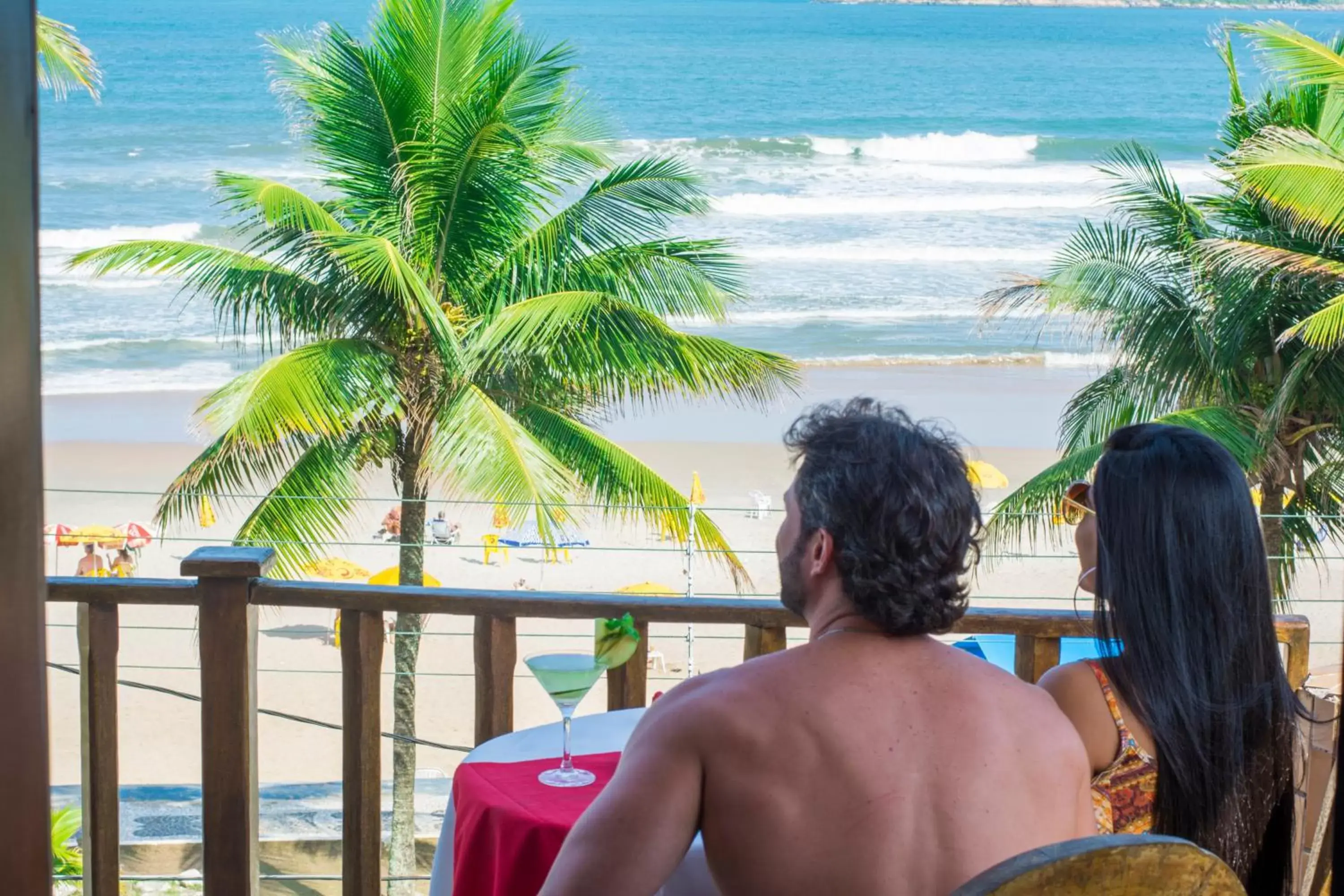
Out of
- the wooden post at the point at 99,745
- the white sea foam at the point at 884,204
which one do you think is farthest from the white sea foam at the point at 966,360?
the wooden post at the point at 99,745

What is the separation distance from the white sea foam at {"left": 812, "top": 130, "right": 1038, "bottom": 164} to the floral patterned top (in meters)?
35.0

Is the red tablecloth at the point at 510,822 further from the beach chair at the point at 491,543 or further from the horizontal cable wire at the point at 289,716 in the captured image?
the beach chair at the point at 491,543

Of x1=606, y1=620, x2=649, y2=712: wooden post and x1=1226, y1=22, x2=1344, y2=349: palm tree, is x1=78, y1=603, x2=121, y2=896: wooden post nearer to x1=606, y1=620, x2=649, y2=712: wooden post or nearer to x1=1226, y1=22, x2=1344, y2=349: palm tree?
x1=606, y1=620, x2=649, y2=712: wooden post

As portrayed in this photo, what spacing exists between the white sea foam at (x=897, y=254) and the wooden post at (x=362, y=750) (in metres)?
24.7

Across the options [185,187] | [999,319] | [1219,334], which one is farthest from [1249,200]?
[185,187]

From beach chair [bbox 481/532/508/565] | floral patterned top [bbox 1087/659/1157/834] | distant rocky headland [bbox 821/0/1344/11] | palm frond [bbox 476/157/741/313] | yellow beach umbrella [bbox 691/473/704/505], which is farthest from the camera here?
distant rocky headland [bbox 821/0/1344/11]

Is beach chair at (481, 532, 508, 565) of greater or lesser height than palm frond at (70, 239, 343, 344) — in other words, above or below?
below

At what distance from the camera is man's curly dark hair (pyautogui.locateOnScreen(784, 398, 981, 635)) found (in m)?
1.40

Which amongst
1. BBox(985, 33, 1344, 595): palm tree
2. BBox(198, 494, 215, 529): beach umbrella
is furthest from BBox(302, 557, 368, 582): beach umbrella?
BBox(985, 33, 1344, 595): palm tree

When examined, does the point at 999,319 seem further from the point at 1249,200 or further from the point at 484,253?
the point at 484,253

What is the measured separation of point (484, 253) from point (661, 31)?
47.1m

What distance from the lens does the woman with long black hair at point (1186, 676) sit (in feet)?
5.57

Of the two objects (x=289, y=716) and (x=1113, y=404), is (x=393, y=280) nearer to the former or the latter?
(x=289, y=716)

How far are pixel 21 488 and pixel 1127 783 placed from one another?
4.76ft
